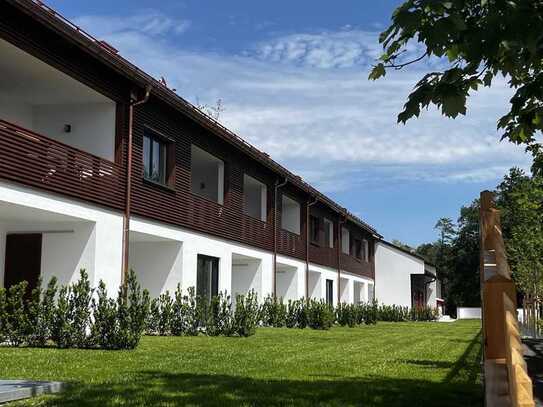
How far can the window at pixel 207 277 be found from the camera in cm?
1981

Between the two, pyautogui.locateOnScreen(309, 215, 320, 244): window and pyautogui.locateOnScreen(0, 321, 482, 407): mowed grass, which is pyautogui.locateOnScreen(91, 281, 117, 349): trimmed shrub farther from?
pyautogui.locateOnScreen(309, 215, 320, 244): window

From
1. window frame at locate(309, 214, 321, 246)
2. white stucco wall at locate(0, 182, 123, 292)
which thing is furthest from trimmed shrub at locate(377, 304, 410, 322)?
white stucco wall at locate(0, 182, 123, 292)

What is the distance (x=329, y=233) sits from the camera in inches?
1438

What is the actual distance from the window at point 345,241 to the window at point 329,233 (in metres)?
3.35

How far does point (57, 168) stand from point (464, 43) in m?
10.9

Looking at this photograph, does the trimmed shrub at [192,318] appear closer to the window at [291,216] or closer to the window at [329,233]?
the window at [291,216]

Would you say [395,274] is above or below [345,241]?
below

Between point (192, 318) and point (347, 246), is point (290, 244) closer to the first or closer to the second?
point (192, 318)

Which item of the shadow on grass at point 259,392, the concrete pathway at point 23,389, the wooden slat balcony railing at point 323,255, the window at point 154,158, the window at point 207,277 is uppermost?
the window at point 154,158

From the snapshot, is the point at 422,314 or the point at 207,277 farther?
the point at 422,314

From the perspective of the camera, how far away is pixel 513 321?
3496 mm

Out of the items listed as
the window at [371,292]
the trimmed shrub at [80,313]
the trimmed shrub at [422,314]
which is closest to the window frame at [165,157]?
the trimmed shrub at [80,313]

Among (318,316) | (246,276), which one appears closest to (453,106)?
(318,316)

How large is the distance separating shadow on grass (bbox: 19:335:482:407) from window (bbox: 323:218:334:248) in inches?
1056
